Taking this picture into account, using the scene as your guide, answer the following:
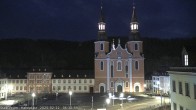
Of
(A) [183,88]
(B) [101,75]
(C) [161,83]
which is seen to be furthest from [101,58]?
(A) [183,88]

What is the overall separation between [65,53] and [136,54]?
83.0 metres

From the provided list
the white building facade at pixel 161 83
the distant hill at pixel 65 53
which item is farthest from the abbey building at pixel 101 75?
the distant hill at pixel 65 53

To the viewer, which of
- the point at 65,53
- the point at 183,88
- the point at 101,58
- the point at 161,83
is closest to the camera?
the point at 183,88

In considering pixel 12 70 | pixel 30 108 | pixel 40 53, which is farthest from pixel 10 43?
pixel 30 108

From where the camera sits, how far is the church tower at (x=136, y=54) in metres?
80.8

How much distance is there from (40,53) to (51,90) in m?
75.1

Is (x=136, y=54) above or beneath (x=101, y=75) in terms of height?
above

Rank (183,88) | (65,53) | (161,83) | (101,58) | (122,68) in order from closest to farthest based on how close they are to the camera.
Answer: (183,88) → (161,83) → (122,68) → (101,58) → (65,53)

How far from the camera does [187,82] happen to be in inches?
917

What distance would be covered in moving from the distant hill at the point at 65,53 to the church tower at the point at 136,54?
36106 millimetres

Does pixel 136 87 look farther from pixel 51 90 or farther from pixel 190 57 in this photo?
pixel 190 57

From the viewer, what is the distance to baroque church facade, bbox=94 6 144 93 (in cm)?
8094

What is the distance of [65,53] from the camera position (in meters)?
161

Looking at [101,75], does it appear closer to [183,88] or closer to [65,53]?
[183,88]
